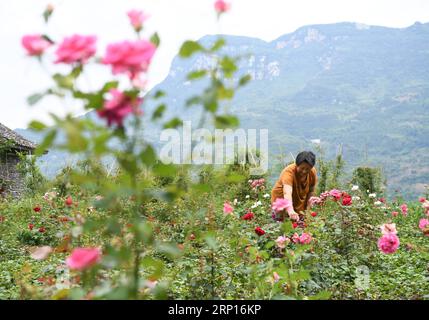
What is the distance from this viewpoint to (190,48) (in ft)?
4.61

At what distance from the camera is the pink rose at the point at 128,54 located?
1.16 m

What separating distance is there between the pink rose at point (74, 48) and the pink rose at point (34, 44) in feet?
0.35

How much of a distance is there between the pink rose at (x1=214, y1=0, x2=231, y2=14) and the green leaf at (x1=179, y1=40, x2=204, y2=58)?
226mm

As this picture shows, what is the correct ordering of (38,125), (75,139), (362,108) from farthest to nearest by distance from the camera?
1. (362,108)
2. (38,125)
3. (75,139)

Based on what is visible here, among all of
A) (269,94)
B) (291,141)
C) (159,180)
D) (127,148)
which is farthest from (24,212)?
(269,94)

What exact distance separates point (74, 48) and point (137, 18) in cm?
26

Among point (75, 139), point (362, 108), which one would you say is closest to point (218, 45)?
point (75, 139)

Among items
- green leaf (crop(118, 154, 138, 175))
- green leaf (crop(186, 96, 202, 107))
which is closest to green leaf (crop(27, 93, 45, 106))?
green leaf (crop(118, 154, 138, 175))

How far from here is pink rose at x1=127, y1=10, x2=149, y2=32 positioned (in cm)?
144

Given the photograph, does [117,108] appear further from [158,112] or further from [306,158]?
[306,158]

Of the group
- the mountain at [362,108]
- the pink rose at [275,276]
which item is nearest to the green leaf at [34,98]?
the pink rose at [275,276]

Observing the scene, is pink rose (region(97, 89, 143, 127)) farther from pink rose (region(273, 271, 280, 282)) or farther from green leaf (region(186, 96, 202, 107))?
pink rose (region(273, 271, 280, 282))

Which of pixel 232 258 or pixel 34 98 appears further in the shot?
pixel 232 258

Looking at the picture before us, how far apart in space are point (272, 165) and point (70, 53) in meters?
9.38
